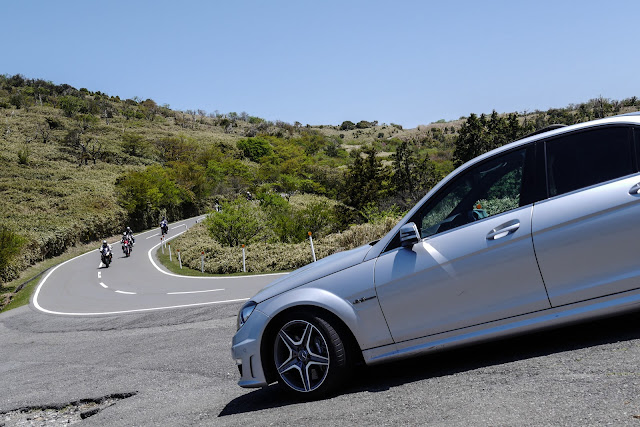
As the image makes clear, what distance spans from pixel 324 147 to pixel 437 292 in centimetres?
12111

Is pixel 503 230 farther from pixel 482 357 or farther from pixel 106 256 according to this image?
pixel 106 256

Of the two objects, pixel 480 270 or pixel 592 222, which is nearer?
pixel 592 222

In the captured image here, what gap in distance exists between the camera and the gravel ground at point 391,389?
341cm

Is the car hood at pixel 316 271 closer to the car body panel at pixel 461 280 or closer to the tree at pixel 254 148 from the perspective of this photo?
the car body panel at pixel 461 280

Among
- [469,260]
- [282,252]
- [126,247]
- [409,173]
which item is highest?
[126,247]

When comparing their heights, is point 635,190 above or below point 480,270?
above

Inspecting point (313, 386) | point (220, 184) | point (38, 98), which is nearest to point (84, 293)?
point (313, 386)

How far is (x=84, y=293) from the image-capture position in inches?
1030

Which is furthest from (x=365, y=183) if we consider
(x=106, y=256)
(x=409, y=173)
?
(x=106, y=256)

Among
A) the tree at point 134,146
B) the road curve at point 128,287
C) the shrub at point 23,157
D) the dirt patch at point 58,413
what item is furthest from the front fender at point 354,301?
the tree at point 134,146

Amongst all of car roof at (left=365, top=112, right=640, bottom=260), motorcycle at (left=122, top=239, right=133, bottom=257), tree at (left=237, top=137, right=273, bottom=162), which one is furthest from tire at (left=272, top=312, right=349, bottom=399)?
tree at (left=237, top=137, right=273, bottom=162)

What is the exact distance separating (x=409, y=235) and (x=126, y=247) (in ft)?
133

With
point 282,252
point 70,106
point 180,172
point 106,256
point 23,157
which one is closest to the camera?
point 282,252

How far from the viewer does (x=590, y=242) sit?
390 cm
